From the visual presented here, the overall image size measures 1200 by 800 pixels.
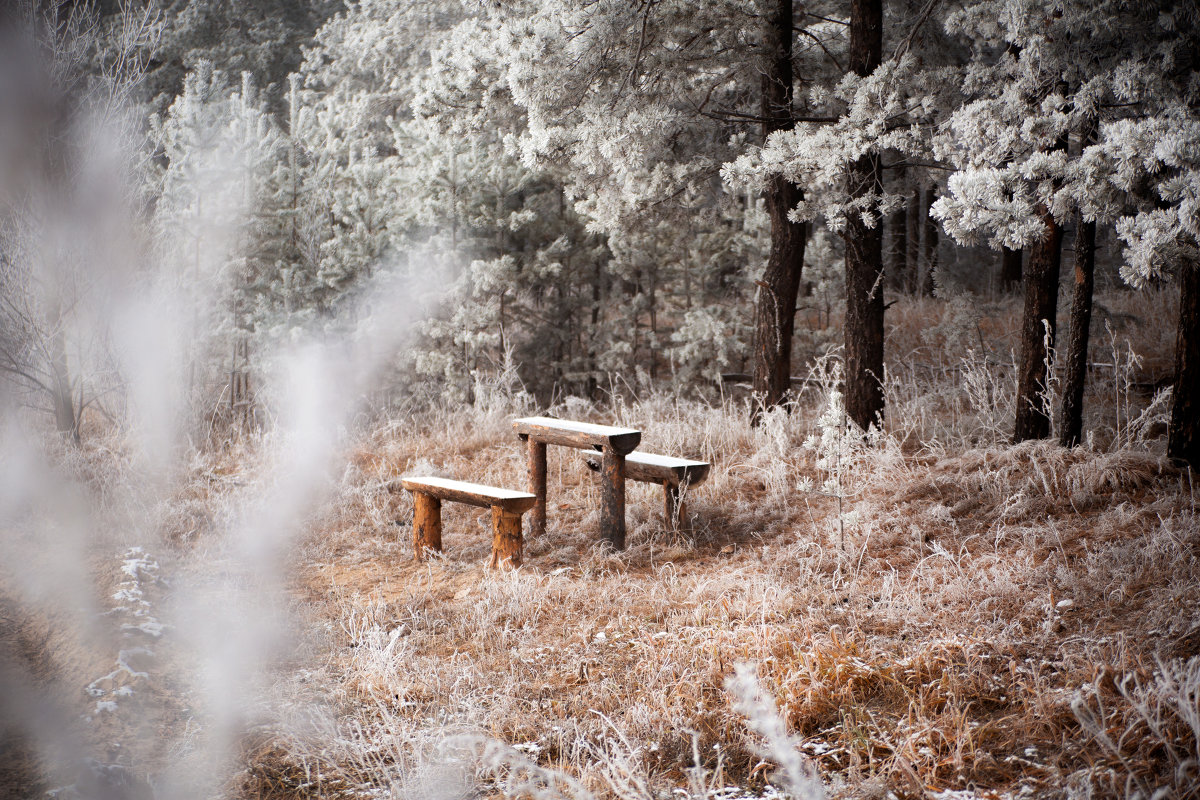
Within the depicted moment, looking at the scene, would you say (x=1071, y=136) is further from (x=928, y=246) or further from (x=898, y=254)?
(x=928, y=246)

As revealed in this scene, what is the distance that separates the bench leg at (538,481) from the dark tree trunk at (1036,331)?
371cm

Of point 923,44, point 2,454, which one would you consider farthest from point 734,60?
point 2,454

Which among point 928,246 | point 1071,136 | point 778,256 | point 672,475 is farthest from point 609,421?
point 928,246

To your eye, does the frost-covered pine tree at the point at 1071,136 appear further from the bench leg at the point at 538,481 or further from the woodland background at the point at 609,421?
the bench leg at the point at 538,481

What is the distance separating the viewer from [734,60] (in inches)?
320

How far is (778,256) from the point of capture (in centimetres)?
873

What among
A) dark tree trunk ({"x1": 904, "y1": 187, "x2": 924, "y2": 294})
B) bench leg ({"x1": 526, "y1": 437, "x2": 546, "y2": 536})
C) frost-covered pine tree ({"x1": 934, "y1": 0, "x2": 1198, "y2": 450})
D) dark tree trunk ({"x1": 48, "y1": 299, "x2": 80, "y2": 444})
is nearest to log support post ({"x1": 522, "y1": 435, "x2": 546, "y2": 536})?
bench leg ({"x1": 526, "y1": 437, "x2": 546, "y2": 536})

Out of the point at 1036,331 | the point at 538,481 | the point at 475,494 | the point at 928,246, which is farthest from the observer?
the point at 928,246

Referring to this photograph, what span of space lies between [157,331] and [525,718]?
8.35m

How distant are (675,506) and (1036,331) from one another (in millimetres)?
3093

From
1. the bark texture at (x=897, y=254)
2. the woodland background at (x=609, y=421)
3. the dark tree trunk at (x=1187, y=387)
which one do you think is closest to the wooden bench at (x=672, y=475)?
the woodland background at (x=609, y=421)

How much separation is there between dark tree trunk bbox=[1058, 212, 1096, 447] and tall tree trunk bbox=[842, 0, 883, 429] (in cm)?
145

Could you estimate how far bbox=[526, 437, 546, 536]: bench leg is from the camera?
632 cm

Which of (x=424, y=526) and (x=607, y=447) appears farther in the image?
(x=424, y=526)
